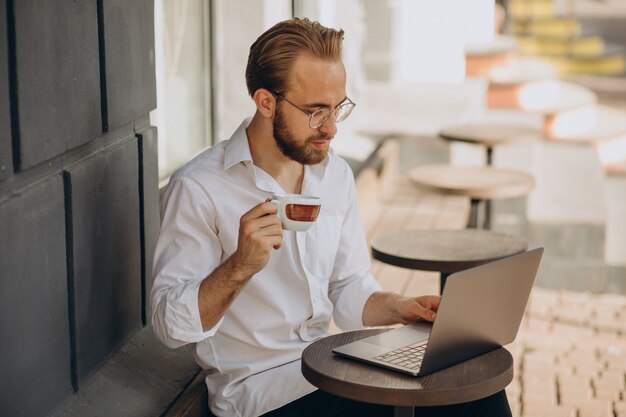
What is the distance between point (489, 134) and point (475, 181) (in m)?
1.06

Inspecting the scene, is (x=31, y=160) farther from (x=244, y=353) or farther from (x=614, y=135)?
(x=614, y=135)

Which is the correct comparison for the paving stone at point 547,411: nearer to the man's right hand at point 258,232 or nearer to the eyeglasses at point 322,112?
the eyeglasses at point 322,112

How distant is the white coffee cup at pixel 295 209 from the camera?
239 cm

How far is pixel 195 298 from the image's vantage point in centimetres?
250

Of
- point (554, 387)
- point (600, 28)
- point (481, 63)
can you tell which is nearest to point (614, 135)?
point (481, 63)

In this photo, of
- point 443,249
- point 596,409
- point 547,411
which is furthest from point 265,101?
point 596,409

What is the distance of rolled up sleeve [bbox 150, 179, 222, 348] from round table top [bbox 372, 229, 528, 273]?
4.41 feet

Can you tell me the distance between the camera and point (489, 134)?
20.9ft

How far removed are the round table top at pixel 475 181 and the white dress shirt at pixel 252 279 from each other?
234 centimetres

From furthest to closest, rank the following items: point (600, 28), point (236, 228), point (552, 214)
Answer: point (600, 28) < point (552, 214) < point (236, 228)

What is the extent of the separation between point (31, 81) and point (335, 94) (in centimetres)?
82

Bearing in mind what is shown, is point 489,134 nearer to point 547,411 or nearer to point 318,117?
point 547,411

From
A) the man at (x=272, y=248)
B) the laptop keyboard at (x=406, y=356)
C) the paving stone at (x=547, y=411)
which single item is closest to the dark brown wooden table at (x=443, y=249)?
the paving stone at (x=547, y=411)

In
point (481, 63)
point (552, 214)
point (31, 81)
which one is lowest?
point (552, 214)
